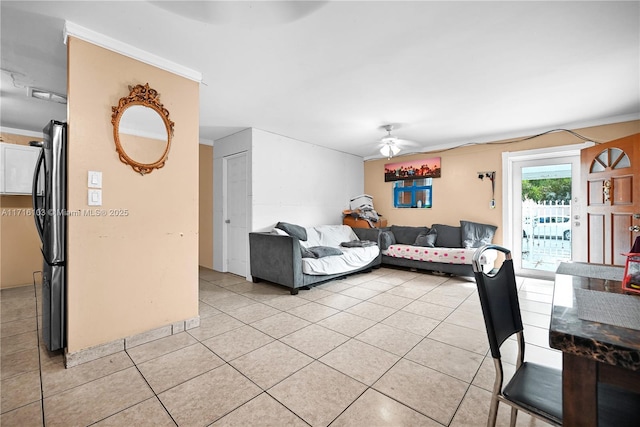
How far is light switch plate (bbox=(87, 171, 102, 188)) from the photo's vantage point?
2004 mm

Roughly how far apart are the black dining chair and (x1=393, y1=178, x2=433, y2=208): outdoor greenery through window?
182 inches

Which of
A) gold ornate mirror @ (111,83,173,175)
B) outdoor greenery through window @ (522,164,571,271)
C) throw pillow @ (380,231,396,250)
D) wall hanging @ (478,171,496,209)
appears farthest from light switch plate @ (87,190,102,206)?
outdoor greenery through window @ (522,164,571,271)

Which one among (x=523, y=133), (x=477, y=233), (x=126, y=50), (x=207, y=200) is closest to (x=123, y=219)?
(x=126, y=50)

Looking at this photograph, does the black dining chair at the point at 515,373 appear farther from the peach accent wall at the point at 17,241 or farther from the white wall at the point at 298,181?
the peach accent wall at the point at 17,241

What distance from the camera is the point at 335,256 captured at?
13.5 feet

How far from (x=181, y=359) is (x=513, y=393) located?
2094mm

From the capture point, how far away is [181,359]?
2000 millimetres

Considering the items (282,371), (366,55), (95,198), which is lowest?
(282,371)

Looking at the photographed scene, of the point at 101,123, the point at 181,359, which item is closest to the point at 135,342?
the point at 181,359

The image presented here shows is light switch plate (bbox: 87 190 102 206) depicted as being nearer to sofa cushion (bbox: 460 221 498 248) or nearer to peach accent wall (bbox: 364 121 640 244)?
sofa cushion (bbox: 460 221 498 248)

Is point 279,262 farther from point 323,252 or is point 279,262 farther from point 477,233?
point 477,233

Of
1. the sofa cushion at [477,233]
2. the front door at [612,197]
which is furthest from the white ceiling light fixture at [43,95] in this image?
the front door at [612,197]

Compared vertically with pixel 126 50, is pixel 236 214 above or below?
below

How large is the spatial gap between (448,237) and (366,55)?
12.5ft
